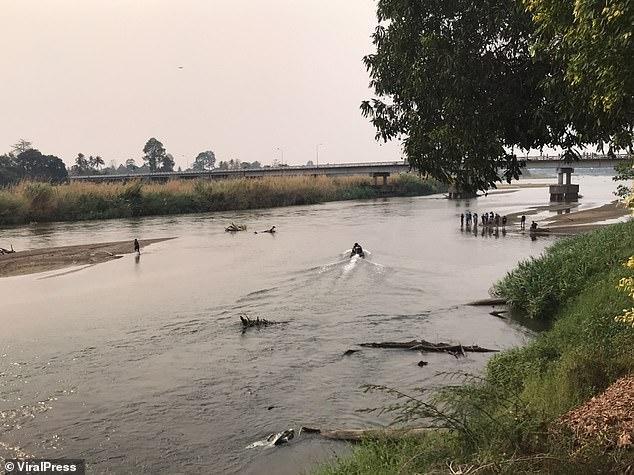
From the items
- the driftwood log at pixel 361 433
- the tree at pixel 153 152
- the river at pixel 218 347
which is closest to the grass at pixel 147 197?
the river at pixel 218 347

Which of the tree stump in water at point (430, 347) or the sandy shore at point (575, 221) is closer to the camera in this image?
the tree stump in water at point (430, 347)

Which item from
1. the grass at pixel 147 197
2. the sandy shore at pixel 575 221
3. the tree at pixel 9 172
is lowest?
the sandy shore at pixel 575 221

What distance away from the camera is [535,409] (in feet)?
27.8

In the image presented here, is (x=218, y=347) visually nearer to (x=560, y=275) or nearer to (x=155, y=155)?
(x=560, y=275)

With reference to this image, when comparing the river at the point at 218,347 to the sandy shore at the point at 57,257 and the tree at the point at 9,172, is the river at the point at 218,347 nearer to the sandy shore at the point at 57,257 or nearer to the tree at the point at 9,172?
the sandy shore at the point at 57,257

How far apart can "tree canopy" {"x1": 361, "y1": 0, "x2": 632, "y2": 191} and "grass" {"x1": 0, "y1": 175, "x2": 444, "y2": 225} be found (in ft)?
170

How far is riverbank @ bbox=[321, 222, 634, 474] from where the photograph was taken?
6.05 metres

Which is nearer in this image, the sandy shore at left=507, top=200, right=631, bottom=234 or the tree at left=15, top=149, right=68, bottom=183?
the sandy shore at left=507, top=200, right=631, bottom=234

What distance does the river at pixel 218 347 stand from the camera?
11222mm

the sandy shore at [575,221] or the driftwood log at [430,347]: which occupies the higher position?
the sandy shore at [575,221]

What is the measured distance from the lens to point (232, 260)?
34.4m

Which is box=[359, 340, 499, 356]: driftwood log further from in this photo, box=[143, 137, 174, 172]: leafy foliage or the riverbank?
box=[143, 137, 174, 172]: leafy foliage

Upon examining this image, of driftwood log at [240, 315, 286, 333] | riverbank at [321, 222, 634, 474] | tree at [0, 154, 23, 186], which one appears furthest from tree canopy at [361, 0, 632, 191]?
tree at [0, 154, 23, 186]

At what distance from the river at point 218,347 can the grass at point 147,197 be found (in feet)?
103
